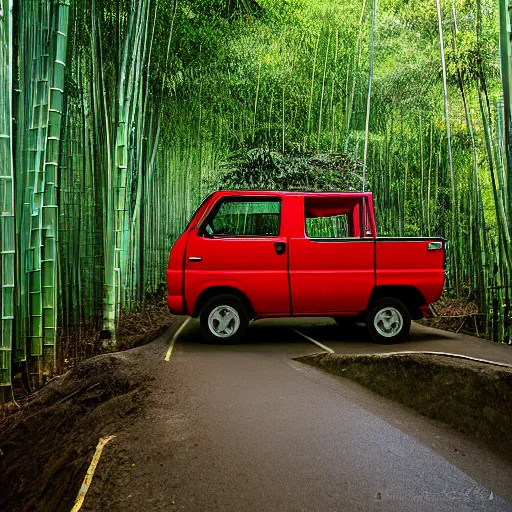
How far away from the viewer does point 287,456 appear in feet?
6.75

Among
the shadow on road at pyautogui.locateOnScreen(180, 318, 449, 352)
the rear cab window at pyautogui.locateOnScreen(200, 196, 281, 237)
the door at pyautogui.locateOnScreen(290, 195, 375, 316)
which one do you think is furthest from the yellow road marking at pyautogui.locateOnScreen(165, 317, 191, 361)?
the door at pyautogui.locateOnScreen(290, 195, 375, 316)

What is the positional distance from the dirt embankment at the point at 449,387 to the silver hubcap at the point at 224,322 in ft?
3.52

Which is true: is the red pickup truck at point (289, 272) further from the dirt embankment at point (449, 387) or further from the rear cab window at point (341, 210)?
the dirt embankment at point (449, 387)

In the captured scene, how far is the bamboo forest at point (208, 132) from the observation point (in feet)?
11.3

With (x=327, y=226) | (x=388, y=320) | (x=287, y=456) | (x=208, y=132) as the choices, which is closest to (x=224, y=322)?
(x=388, y=320)

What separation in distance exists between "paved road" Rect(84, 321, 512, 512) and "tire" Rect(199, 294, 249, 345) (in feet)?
3.71

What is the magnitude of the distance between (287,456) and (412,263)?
272 centimetres

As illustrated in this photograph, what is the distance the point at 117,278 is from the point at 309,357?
2.02 metres

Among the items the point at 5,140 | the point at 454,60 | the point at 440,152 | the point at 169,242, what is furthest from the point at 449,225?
the point at 5,140

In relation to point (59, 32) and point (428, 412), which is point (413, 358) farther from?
point (59, 32)

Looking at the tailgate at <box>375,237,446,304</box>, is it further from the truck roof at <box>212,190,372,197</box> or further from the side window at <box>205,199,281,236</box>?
the side window at <box>205,199,281,236</box>

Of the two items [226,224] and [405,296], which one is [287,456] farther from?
[226,224]

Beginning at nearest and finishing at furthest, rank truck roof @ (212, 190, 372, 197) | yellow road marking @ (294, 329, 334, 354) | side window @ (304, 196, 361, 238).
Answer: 1. yellow road marking @ (294, 329, 334, 354)
2. truck roof @ (212, 190, 372, 197)
3. side window @ (304, 196, 361, 238)

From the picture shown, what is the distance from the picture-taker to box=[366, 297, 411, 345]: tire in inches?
176
